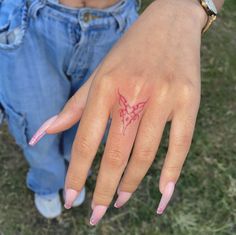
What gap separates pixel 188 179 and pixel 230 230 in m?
0.29

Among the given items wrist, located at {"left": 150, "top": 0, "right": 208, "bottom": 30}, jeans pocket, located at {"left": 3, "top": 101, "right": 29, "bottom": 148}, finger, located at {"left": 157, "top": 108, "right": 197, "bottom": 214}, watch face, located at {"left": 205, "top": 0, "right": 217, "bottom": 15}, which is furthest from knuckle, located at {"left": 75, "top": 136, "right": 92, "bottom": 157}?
Answer: jeans pocket, located at {"left": 3, "top": 101, "right": 29, "bottom": 148}

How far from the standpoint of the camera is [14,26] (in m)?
1.10

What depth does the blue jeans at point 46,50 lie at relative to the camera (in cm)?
108

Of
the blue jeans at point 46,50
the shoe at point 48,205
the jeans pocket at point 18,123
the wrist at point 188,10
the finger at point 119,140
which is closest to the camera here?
the finger at point 119,140

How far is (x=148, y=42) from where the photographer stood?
0.80 metres

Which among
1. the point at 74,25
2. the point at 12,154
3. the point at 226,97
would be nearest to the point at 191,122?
the point at 74,25

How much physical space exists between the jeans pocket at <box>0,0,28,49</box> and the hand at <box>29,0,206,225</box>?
15.0 inches

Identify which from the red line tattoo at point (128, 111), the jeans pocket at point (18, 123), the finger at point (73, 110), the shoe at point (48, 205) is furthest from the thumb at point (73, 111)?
the shoe at point (48, 205)

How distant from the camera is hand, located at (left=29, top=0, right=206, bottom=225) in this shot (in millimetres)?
752

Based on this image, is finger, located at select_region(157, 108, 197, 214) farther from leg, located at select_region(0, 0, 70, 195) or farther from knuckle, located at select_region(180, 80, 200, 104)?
leg, located at select_region(0, 0, 70, 195)

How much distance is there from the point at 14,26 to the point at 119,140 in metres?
0.51

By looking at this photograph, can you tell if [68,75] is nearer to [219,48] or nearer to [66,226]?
[66,226]

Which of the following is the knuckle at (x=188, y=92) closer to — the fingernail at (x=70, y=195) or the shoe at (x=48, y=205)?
the fingernail at (x=70, y=195)

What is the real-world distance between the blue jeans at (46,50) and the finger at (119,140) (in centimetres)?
39
